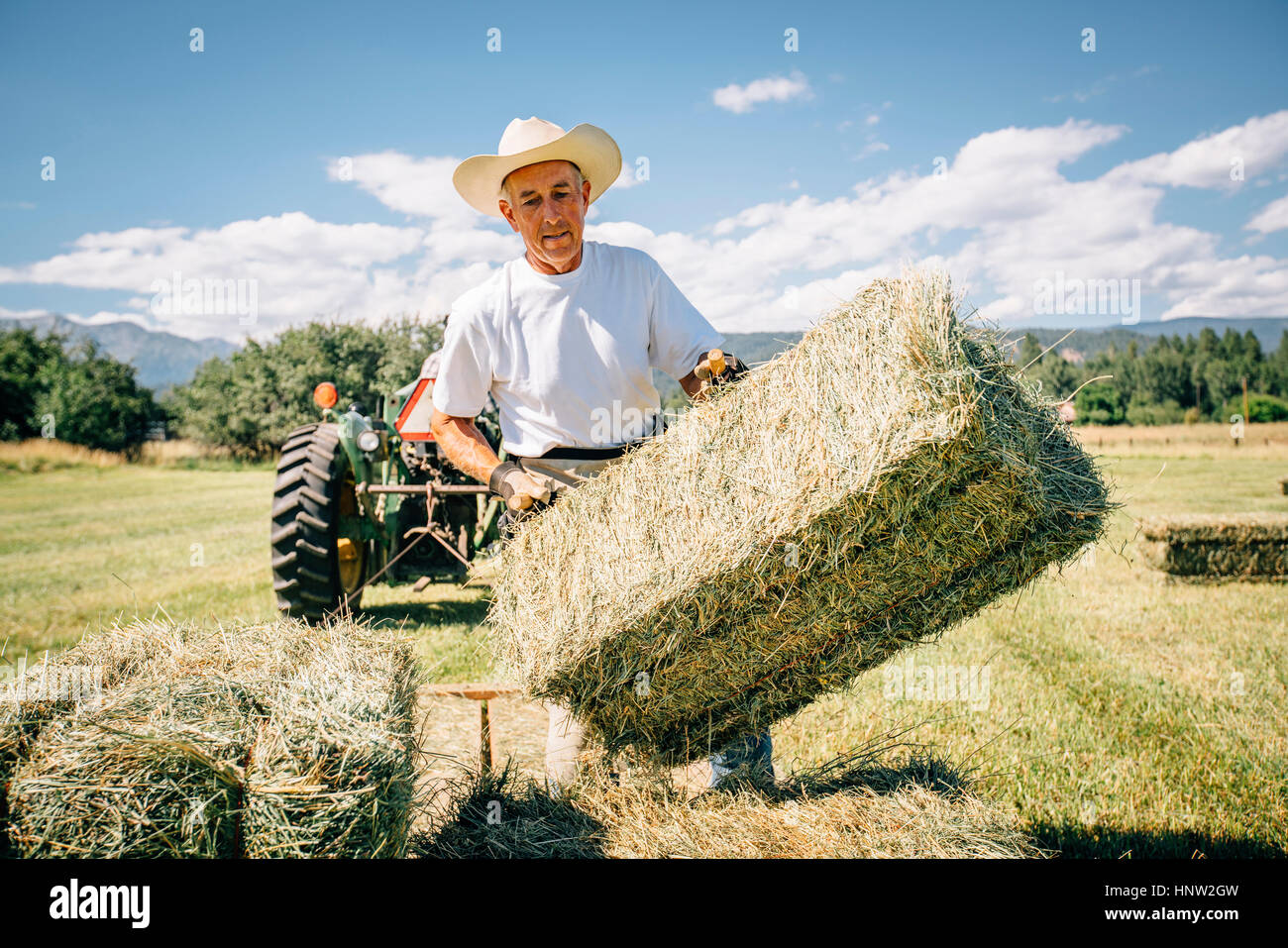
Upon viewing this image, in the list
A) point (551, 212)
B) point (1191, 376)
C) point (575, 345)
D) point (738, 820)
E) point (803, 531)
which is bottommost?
point (738, 820)

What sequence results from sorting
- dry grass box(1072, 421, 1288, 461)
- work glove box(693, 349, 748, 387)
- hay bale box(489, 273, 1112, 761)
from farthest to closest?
dry grass box(1072, 421, 1288, 461) → work glove box(693, 349, 748, 387) → hay bale box(489, 273, 1112, 761)

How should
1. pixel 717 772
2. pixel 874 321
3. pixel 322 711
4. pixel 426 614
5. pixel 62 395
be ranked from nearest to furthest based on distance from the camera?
pixel 322 711 < pixel 874 321 < pixel 717 772 < pixel 426 614 < pixel 62 395

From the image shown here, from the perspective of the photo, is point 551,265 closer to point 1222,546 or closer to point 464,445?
point 464,445

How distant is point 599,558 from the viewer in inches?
89.0

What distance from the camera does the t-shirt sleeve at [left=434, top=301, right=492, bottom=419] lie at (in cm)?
286

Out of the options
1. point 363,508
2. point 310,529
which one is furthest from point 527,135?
point 363,508

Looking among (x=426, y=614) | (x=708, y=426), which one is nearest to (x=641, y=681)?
Result: (x=708, y=426)

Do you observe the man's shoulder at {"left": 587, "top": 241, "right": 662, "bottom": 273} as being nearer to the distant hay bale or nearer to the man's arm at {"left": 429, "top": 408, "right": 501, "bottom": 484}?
the man's arm at {"left": 429, "top": 408, "right": 501, "bottom": 484}

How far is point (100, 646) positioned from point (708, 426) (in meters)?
1.86

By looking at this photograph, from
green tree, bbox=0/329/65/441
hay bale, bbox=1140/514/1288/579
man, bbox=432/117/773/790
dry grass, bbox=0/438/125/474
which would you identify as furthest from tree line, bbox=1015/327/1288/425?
green tree, bbox=0/329/65/441

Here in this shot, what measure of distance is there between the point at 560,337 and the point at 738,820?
1.80 meters

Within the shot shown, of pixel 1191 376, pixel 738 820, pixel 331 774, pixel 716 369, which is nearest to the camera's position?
pixel 331 774

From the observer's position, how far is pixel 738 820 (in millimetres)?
2215
